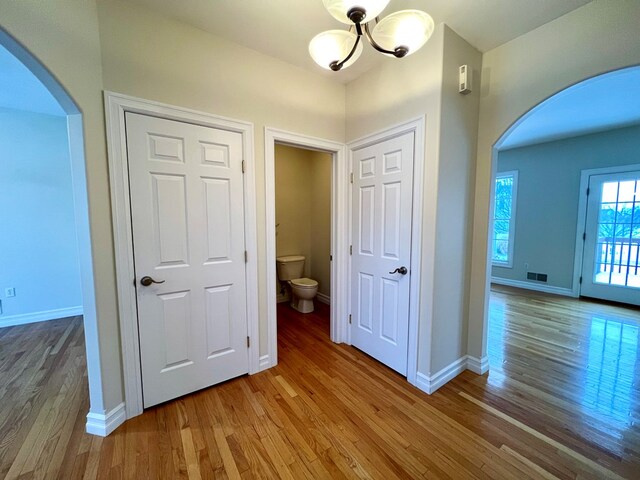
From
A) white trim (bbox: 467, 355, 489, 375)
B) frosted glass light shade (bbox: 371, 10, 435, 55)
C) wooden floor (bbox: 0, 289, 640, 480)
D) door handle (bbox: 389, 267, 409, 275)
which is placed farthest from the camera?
white trim (bbox: 467, 355, 489, 375)

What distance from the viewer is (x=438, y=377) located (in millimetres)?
1951

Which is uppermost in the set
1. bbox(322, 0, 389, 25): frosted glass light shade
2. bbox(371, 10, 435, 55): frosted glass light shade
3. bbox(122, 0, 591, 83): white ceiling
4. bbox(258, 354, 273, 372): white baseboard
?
bbox(122, 0, 591, 83): white ceiling

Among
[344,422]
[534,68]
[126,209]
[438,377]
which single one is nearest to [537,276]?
[438,377]

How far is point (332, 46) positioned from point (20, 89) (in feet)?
10.7

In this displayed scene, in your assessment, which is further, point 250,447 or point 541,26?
point 541,26

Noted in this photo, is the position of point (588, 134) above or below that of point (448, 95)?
above

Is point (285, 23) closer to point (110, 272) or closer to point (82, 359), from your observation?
point (110, 272)

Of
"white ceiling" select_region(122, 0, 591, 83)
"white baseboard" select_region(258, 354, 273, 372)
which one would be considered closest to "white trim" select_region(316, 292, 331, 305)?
"white baseboard" select_region(258, 354, 273, 372)

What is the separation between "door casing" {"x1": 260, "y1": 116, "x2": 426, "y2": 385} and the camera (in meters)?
1.89

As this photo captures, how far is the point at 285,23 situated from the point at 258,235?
4.86 ft

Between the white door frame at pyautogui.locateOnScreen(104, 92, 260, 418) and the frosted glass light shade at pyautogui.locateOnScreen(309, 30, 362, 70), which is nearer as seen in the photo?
the frosted glass light shade at pyautogui.locateOnScreen(309, 30, 362, 70)

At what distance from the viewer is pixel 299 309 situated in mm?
3543

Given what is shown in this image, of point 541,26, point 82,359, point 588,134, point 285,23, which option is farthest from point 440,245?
point 588,134

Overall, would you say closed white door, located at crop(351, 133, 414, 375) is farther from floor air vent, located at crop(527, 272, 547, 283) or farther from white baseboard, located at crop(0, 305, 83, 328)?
floor air vent, located at crop(527, 272, 547, 283)
